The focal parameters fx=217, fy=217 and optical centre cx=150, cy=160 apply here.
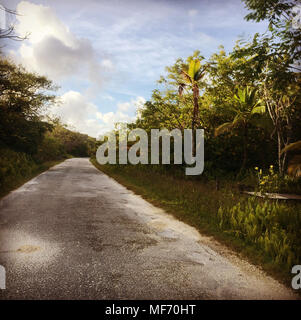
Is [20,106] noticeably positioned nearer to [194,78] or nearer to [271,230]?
[194,78]

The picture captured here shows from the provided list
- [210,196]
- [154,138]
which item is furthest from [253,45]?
[154,138]

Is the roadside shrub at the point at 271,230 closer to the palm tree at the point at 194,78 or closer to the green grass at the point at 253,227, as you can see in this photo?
the green grass at the point at 253,227

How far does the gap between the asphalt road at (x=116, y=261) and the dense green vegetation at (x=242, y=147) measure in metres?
0.67

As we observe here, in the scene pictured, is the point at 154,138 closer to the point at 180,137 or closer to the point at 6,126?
the point at 180,137

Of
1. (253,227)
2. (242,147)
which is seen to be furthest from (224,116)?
(253,227)

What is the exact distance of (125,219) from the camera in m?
5.64

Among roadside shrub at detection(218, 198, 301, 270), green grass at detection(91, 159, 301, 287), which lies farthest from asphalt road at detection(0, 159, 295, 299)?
roadside shrub at detection(218, 198, 301, 270)

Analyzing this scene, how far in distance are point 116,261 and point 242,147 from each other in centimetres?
1285

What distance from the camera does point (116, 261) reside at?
334cm

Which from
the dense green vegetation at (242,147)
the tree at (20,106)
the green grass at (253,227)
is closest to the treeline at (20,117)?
the tree at (20,106)

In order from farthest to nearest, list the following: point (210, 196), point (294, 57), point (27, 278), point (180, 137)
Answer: point (180, 137), point (210, 196), point (294, 57), point (27, 278)

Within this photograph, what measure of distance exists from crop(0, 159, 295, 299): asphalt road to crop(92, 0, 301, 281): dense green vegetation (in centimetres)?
67
